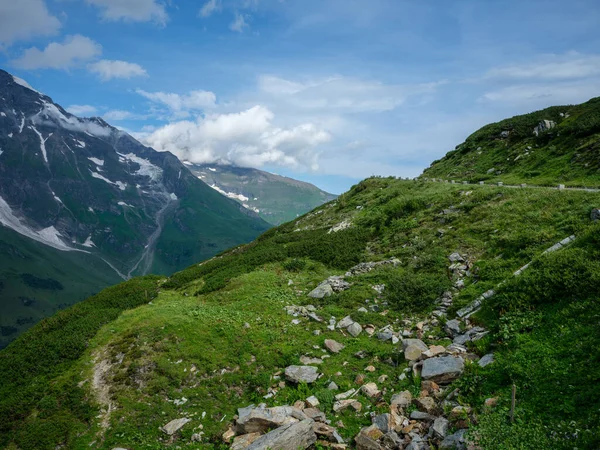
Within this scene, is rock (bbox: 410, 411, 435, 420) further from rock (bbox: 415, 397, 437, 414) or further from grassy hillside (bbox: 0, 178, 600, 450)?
grassy hillside (bbox: 0, 178, 600, 450)

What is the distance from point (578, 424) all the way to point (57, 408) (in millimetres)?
17412

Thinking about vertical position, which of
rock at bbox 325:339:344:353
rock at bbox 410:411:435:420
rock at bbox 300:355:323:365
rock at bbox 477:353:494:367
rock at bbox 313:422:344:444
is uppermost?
rock at bbox 477:353:494:367

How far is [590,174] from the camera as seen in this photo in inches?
1130

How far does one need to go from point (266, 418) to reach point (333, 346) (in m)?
5.03

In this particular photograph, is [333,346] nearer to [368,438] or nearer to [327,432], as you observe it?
[327,432]

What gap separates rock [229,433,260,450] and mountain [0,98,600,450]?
41 millimetres

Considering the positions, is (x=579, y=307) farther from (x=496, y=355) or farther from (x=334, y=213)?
(x=334, y=213)

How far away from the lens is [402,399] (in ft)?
37.1

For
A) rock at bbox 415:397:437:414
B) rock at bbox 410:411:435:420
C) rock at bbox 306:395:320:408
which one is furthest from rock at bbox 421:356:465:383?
rock at bbox 306:395:320:408

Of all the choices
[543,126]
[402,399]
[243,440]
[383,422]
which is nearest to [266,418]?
[243,440]

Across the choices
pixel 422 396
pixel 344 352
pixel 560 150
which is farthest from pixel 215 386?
pixel 560 150

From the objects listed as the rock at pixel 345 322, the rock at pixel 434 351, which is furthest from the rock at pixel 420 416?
the rock at pixel 345 322

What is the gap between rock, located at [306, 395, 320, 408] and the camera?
12117 millimetres

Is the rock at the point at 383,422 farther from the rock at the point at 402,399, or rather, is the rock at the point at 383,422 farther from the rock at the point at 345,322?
the rock at the point at 345,322
